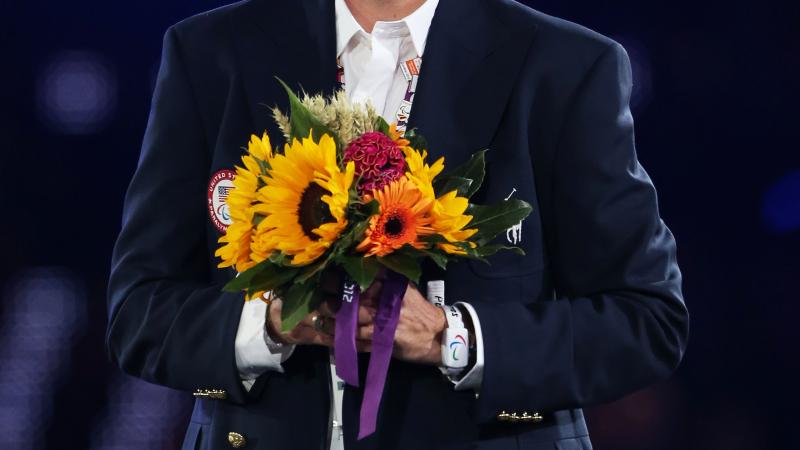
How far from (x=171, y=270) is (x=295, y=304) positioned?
422mm

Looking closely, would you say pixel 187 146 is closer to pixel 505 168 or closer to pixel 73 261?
pixel 505 168

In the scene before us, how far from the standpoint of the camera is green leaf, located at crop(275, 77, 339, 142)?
170 centimetres

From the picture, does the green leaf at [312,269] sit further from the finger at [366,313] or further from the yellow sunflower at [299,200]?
the finger at [366,313]

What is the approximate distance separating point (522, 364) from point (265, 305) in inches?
15.7

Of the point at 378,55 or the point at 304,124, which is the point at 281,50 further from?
the point at 304,124

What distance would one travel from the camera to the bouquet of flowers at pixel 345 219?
5.30ft

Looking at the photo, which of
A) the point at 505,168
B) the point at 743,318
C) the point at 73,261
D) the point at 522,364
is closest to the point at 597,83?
the point at 505,168

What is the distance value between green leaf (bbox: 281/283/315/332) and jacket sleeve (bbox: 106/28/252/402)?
0.79 ft

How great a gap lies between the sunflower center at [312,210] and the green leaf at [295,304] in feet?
0.27

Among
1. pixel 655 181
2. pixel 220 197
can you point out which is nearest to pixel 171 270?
pixel 220 197

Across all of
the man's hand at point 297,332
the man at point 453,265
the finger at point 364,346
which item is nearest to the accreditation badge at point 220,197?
the man at point 453,265

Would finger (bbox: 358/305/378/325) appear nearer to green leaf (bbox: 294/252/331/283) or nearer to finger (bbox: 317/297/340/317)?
finger (bbox: 317/297/340/317)

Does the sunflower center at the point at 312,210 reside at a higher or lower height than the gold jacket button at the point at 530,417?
higher

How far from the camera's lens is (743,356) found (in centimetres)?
351
